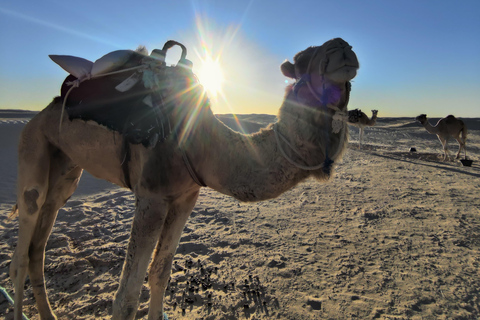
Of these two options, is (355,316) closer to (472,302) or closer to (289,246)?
(472,302)

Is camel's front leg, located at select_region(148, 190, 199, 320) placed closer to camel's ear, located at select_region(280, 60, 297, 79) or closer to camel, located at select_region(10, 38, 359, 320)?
camel, located at select_region(10, 38, 359, 320)

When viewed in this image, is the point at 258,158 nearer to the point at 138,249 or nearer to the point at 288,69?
the point at 288,69

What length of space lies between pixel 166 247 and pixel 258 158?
4.19ft

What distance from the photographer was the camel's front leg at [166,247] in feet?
8.12

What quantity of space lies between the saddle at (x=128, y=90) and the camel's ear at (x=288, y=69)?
820 millimetres

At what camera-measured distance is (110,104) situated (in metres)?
2.41

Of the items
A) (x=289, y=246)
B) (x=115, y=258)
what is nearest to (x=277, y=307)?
(x=289, y=246)

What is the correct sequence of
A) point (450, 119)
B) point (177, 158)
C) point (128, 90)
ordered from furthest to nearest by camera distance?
point (450, 119) < point (128, 90) < point (177, 158)

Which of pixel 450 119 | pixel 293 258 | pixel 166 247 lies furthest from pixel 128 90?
pixel 450 119

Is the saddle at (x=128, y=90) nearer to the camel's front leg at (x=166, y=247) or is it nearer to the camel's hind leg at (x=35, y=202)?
the camel's hind leg at (x=35, y=202)

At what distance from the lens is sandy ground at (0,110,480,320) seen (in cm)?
309

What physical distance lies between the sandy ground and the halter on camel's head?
2.19 m

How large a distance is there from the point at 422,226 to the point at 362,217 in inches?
41.1

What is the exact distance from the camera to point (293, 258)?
4.13 m
